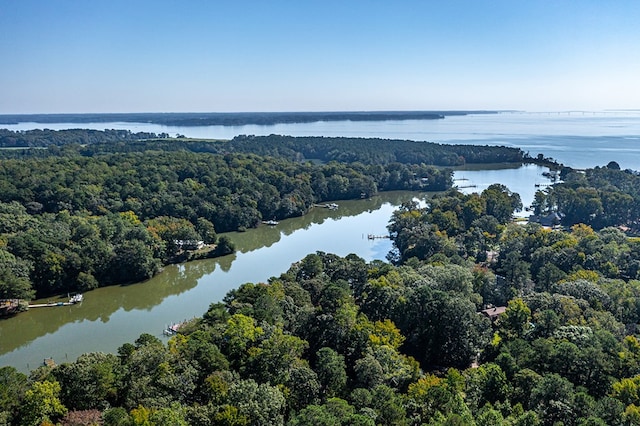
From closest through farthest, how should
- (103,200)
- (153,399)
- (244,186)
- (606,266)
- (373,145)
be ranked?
(153,399) < (606,266) < (103,200) < (244,186) < (373,145)

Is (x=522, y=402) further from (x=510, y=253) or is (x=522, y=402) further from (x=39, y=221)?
(x=39, y=221)

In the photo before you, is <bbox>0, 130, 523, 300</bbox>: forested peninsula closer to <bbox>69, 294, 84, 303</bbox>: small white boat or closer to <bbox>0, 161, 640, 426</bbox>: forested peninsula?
<bbox>69, 294, 84, 303</bbox>: small white boat

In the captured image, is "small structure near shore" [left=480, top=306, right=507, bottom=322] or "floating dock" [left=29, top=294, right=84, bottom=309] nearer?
"small structure near shore" [left=480, top=306, right=507, bottom=322]

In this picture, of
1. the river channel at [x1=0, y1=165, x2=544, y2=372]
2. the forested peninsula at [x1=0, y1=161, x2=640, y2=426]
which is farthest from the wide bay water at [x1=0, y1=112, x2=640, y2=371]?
the forested peninsula at [x1=0, y1=161, x2=640, y2=426]

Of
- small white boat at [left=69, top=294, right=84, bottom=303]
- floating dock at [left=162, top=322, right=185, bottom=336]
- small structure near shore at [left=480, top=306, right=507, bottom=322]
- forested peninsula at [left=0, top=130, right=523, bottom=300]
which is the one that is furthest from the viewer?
forested peninsula at [left=0, top=130, right=523, bottom=300]

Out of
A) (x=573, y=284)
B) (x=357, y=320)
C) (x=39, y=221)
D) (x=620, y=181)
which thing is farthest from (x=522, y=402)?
(x=620, y=181)

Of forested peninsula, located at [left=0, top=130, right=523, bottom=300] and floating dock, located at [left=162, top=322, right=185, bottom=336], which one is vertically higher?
forested peninsula, located at [left=0, top=130, right=523, bottom=300]

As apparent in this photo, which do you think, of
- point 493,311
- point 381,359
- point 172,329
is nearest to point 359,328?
point 381,359
